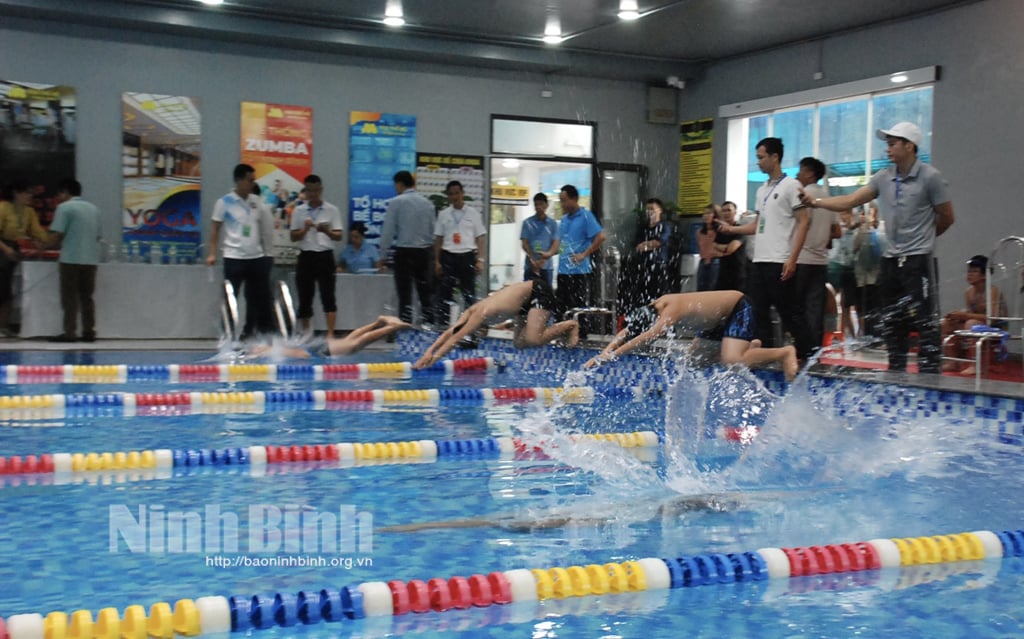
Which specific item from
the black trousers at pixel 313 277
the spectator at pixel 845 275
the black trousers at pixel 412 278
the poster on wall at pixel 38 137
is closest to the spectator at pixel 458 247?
the black trousers at pixel 412 278

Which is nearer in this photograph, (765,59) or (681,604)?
(681,604)

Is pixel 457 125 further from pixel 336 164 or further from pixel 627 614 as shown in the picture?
pixel 627 614

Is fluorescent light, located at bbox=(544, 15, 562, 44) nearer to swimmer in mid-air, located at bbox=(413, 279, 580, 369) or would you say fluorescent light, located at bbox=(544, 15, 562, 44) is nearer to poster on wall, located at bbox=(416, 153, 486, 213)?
poster on wall, located at bbox=(416, 153, 486, 213)

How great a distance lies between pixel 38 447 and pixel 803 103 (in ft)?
32.7

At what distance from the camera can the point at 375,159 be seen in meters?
13.1

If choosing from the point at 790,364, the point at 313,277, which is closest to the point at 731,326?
the point at 790,364

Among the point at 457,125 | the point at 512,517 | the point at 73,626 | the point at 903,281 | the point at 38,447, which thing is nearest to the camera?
the point at 73,626

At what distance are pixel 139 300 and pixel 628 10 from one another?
19.8 ft

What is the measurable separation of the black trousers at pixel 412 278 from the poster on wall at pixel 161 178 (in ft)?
10.2

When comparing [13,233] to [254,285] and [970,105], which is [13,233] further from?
[970,105]

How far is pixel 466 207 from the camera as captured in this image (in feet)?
33.0

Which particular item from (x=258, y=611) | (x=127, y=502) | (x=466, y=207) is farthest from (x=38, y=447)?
(x=466, y=207)

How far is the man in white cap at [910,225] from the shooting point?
612 centimetres

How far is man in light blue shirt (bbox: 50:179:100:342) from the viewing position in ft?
34.1
